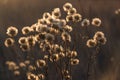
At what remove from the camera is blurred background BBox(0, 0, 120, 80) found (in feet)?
15.0

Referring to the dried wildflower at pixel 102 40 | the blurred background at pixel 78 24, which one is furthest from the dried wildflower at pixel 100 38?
the blurred background at pixel 78 24

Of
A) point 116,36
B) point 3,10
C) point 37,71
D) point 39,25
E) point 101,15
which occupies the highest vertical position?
point 3,10

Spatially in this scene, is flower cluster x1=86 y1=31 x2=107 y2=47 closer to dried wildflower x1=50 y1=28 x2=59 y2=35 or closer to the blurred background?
the blurred background

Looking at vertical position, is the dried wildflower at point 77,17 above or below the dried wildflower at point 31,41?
above

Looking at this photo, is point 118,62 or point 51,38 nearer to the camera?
point 51,38

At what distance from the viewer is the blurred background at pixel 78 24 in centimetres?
457

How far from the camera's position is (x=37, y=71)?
3732 mm

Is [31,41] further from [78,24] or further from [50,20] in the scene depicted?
[78,24]

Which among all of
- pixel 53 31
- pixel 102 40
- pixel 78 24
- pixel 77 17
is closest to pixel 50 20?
pixel 53 31

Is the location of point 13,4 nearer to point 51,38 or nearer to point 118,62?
point 118,62

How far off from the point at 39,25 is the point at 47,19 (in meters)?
0.14

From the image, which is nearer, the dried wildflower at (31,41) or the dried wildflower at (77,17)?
the dried wildflower at (31,41)

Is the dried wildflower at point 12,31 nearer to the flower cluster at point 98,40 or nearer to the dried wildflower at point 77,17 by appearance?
the dried wildflower at point 77,17

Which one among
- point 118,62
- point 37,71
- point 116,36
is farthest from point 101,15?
point 37,71
